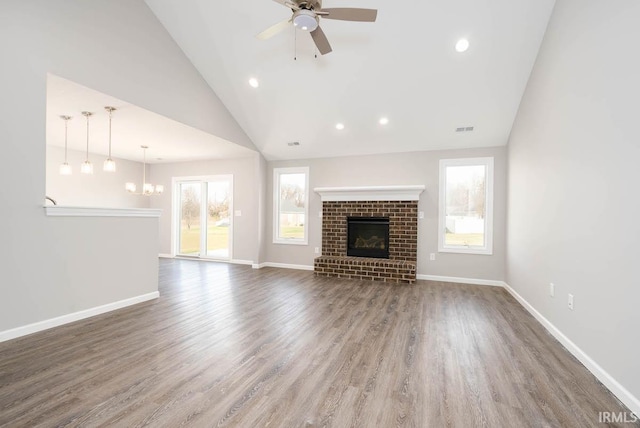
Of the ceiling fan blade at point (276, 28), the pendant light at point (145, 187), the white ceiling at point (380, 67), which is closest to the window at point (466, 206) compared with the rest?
the white ceiling at point (380, 67)

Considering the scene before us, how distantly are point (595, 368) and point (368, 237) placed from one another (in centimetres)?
398

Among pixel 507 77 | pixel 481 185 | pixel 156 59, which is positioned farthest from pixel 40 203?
pixel 481 185

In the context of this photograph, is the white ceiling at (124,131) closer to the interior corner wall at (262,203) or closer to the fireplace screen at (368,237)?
the interior corner wall at (262,203)

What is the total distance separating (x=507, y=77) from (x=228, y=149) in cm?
489

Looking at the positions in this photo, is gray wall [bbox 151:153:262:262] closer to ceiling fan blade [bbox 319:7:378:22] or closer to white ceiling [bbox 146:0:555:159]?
white ceiling [bbox 146:0:555:159]

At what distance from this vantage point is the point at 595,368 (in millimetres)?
2209

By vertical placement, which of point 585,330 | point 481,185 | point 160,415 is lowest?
point 160,415

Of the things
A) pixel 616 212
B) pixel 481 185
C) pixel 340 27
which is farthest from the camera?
pixel 481 185

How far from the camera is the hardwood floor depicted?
1.74 metres

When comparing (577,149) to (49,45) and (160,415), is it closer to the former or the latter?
(160,415)

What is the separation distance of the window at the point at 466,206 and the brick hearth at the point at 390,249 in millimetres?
540

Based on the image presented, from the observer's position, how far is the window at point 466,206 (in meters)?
5.20

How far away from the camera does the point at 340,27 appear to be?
3719 millimetres

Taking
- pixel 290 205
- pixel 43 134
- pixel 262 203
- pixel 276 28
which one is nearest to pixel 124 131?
pixel 43 134
